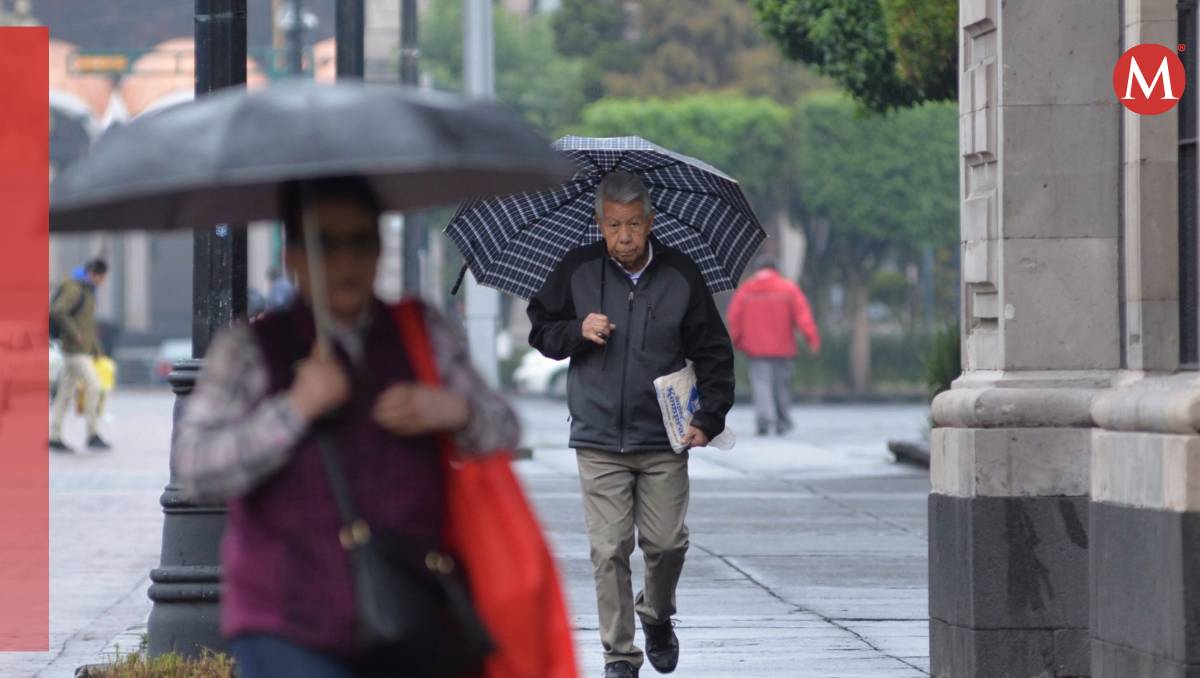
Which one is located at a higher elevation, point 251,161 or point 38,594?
point 251,161

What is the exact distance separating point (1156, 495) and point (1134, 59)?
1518 millimetres

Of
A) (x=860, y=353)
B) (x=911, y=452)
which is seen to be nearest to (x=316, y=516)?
(x=911, y=452)

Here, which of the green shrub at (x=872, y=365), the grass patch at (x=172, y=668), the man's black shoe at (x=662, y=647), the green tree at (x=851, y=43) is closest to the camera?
the grass patch at (x=172, y=668)

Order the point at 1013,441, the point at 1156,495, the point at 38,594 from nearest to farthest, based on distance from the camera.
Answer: the point at 1156,495 < the point at 1013,441 < the point at 38,594

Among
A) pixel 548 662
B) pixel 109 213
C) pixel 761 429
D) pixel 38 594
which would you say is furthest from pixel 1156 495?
pixel 761 429

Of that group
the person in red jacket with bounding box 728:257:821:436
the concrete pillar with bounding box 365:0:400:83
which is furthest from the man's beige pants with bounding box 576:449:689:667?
the concrete pillar with bounding box 365:0:400:83

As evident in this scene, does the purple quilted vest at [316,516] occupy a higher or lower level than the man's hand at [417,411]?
lower

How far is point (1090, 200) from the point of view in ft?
24.4

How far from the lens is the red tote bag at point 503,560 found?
372 centimetres

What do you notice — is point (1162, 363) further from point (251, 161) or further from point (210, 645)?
point (251, 161)

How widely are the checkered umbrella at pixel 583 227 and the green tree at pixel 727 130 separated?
4033 centimetres

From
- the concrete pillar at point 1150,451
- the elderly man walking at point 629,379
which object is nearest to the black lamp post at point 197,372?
the elderly man walking at point 629,379

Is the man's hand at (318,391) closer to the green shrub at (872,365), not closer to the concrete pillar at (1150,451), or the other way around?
the concrete pillar at (1150,451)

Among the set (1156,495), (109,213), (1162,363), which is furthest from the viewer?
(1162,363)
